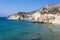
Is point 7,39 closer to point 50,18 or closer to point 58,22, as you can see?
point 58,22

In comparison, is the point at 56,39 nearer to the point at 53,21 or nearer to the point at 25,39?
the point at 25,39

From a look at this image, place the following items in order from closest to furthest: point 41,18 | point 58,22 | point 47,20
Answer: point 58,22 < point 47,20 < point 41,18

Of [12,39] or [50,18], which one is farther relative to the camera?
[50,18]

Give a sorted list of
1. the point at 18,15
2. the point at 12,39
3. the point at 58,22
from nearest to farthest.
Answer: the point at 12,39 → the point at 58,22 → the point at 18,15

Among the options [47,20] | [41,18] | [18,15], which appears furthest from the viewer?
[18,15]

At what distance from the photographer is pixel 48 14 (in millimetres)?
99188

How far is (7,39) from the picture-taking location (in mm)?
32438

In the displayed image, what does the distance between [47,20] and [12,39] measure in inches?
2394

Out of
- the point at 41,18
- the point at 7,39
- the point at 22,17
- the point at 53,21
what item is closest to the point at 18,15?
the point at 22,17

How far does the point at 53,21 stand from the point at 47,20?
18.2 ft

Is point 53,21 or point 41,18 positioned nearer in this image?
point 53,21

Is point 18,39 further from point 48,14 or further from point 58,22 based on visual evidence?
point 48,14

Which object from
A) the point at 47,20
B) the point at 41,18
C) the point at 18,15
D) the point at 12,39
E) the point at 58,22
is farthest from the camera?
the point at 18,15

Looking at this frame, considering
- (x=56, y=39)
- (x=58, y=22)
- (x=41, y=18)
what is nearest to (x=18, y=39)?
(x=56, y=39)
